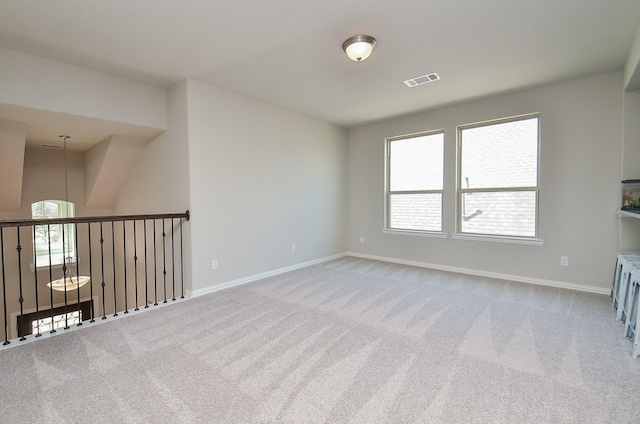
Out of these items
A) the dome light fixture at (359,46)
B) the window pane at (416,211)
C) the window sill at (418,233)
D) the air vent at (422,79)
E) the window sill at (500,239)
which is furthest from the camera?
the window pane at (416,211)

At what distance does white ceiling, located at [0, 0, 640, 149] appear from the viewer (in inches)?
86.3

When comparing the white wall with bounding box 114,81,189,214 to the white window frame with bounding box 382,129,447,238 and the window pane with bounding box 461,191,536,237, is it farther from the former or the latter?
the window pane with bounding box 461,191,536,237

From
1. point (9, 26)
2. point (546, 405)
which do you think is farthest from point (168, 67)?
point (546, 405)

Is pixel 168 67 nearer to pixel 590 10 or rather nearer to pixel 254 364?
pixel 254 364

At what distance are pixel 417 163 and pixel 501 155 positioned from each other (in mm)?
1255

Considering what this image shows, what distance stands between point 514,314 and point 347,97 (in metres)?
3.28

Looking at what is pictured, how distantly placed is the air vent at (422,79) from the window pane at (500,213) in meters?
1.90

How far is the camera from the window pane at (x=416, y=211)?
4.80 meters

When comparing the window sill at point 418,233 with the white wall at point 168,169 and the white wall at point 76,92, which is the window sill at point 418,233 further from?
the white wall at point 76,92

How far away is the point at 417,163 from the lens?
5.00m

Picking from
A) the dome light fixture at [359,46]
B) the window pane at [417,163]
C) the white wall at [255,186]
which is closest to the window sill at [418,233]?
the window pane at [417,163]

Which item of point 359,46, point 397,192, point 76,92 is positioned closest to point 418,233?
point 397,192

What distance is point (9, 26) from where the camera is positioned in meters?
2.38

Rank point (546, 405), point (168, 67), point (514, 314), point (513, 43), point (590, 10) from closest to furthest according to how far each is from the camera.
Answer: point (546, 405) → point (590, 10) → point (513, 43) → point (514, 314) → point (168, 67)
